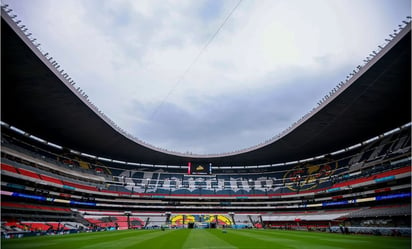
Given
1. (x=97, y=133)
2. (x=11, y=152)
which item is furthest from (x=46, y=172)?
(x=97, y=133)

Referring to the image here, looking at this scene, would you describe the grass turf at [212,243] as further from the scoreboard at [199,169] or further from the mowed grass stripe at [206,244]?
the scoreboard at [199,169]

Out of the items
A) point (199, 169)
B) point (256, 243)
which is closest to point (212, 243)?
point (256, 243)

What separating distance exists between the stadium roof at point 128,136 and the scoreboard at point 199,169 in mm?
6724

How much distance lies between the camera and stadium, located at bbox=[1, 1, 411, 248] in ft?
74.2

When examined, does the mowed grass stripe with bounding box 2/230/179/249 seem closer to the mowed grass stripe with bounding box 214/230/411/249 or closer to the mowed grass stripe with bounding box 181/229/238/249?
the mowed grass stripe with bounding box 181/229/238/249

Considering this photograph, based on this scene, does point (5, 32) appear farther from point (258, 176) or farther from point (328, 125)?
point (258, 176)

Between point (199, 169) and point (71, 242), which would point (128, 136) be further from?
point (71, 242)

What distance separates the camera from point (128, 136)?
44500 millimetres

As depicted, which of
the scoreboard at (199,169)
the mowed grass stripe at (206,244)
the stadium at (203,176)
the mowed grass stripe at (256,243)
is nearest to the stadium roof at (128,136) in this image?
the stadium at (203,176)

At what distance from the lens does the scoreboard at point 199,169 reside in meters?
61.5

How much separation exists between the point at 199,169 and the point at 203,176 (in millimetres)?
9061

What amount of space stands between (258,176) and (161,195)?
79.2 ft

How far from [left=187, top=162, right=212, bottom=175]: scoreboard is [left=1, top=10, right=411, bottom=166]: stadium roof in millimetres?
6724

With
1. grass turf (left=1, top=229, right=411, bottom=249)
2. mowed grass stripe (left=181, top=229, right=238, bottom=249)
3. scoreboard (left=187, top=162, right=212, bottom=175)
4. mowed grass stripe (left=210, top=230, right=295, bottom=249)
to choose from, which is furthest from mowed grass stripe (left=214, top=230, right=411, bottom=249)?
scoreboard (left=187, top=162, right=212, bottom=175)
